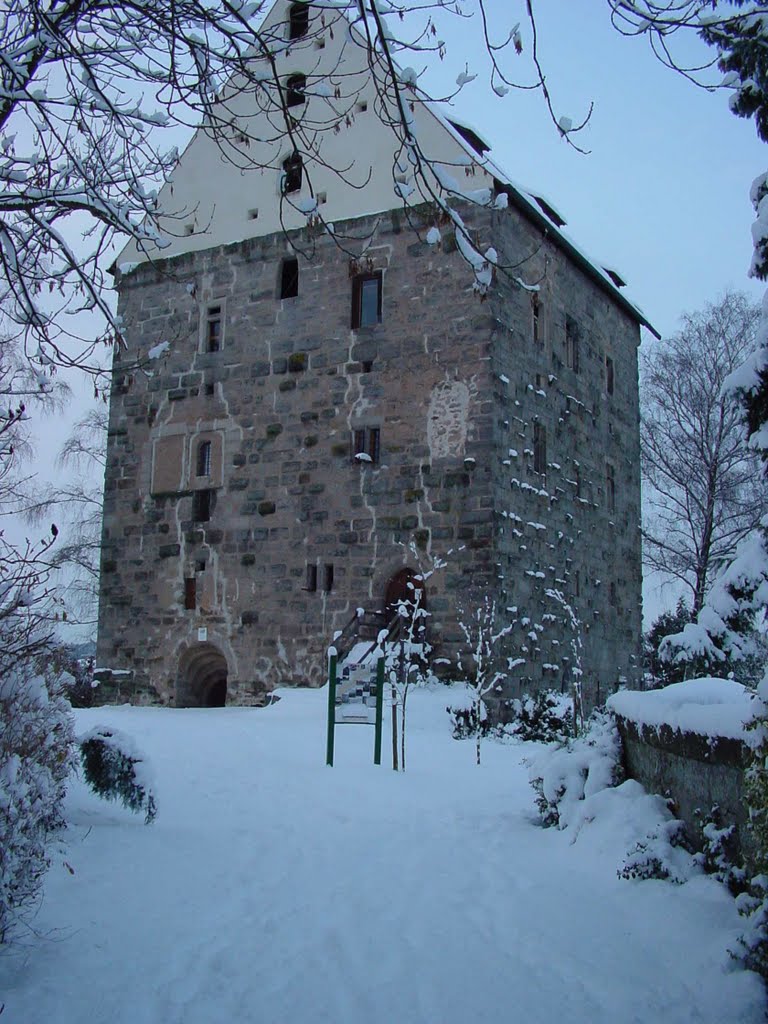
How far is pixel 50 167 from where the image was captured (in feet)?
19.9

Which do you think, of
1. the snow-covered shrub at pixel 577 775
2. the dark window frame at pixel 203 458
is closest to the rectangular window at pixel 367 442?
the dark window frame at pixel 203 458

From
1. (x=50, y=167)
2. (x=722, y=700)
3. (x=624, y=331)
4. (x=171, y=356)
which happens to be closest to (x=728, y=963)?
(x=722, y=700)

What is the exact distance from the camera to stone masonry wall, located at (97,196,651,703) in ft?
51.5

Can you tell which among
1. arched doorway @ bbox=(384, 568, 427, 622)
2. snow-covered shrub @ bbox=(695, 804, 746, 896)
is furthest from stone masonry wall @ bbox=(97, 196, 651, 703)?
snow-covered shrub @ bbox=(695, 804, 746, 896)

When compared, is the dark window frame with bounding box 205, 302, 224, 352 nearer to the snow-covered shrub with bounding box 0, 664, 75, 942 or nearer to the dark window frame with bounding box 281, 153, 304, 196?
the dark window frame with bounding box 281, 153, 304, 196

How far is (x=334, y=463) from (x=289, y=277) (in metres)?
3.75

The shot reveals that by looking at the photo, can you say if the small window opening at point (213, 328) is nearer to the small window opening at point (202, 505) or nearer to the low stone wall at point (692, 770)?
the small window opening at point (202, 505)

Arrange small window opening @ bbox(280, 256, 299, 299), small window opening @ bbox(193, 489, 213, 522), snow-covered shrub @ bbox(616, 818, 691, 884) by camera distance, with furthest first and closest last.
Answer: small window opening @ bbox(280, 256, 299, 299) < small window opening @ bbox(193, 489, 213, 522) < snow-covered shrub @ bbox(616, 818, 691, 884)

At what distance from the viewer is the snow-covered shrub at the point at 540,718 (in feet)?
46.5

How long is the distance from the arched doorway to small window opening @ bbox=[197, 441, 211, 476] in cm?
429

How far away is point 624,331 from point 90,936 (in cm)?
1936

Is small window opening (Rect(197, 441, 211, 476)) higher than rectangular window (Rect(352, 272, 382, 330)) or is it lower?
lower

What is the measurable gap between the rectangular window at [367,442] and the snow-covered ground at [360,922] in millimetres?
8989

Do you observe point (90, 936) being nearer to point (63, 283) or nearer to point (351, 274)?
point (63, 283)
